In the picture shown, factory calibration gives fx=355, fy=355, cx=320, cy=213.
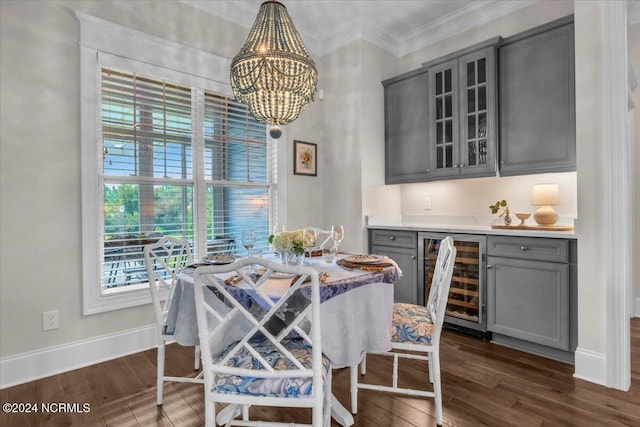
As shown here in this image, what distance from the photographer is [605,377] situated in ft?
7.22

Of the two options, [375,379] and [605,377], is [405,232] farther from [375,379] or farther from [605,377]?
[605,377]

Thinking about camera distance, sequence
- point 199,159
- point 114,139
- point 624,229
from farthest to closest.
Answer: point 199,159
point 114,139
point 624,229

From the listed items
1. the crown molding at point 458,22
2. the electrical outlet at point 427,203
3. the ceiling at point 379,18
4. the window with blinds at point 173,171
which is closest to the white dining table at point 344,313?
the window with blinds at point 173,171

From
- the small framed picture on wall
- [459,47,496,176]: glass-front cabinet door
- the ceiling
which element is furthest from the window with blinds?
[459,47,496,176]: glass-front cabinet door

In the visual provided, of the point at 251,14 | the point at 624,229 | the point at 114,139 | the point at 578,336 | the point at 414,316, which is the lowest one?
the point at 578,336

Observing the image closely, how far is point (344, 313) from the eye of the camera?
1605 mm

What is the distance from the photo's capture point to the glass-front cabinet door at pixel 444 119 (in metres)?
3.34

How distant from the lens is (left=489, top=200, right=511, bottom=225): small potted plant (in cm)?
313

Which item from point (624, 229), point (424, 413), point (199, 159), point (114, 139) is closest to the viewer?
point (424, 413)

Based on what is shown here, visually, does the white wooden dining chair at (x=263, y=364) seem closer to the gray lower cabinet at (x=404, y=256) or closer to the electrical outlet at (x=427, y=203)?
the gray lower cabinet at (x=404, y=256)

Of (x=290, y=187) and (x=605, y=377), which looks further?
(x=290, y=187)

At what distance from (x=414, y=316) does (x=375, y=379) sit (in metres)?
0.60

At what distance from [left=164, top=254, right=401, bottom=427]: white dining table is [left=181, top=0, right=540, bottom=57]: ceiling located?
267 cm

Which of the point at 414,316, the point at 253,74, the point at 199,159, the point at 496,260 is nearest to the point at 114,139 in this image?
the point at 199,159
